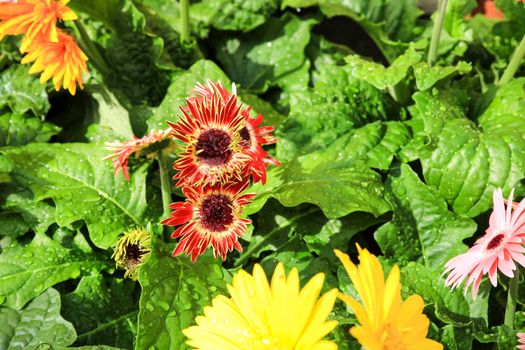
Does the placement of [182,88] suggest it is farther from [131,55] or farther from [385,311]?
[385,311]

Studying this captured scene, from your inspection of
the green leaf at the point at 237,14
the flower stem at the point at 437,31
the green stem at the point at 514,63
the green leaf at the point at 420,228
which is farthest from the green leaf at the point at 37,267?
the green stem at the point at 514,63

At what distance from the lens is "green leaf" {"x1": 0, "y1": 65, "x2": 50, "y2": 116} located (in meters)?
1.56

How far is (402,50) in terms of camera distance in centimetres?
167

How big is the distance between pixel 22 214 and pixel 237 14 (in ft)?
2.51

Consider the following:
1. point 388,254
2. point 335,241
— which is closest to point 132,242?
point 335,241

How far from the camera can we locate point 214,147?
1.11 metres

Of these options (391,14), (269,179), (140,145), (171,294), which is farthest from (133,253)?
(391,14)

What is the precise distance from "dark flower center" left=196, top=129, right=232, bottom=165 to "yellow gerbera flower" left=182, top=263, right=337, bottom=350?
0.76 ft

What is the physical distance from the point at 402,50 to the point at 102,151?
80 cm

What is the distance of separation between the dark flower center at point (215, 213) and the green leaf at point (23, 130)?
569mm

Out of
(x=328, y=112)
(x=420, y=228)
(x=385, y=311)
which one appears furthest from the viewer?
(x=328, y=112)

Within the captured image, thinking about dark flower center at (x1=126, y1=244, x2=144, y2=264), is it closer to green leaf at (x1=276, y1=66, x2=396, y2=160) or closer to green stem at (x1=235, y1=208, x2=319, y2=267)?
green stem at (x1=235, y1=208, x2=319, y2=267)

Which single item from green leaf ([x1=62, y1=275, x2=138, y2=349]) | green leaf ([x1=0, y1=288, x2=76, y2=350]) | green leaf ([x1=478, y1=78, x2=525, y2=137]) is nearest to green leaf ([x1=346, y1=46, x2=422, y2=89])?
green leaf ([x1=478, y1=78, x2=525, y2=137])

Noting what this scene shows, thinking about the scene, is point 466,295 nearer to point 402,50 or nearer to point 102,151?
point 402,50
